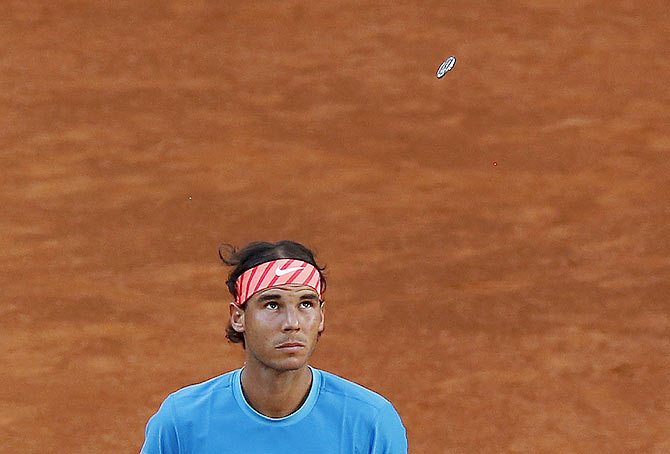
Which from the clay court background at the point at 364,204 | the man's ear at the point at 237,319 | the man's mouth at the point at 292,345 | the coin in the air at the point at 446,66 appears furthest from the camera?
the coin in the air at the point at 446,66

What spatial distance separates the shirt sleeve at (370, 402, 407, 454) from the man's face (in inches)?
9.5

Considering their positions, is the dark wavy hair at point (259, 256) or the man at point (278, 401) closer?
the man at point (278, 401)

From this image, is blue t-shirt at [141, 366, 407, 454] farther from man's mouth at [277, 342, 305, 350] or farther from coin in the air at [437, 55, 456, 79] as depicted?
coin in the air at [437, 55, 456, 79]

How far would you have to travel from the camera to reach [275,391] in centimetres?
282

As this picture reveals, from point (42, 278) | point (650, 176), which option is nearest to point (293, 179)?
point (42, 278)

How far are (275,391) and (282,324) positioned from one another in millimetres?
182

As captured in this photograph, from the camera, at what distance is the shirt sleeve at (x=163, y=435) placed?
2760 mm

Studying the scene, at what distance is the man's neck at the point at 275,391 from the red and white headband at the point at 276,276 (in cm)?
19

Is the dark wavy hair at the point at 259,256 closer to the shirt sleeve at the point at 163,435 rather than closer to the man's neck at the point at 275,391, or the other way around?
the man's neck at the point at 275,391

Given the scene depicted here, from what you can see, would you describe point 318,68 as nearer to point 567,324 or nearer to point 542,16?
point 542,16

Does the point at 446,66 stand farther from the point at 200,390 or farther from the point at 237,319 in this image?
the point at 200,390

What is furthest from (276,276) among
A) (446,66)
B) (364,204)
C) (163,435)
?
(446,66)

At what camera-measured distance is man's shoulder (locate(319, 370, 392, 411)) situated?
2.80 metres

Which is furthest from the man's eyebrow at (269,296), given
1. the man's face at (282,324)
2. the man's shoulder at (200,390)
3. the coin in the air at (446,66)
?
the coin in the air at (446,66)
